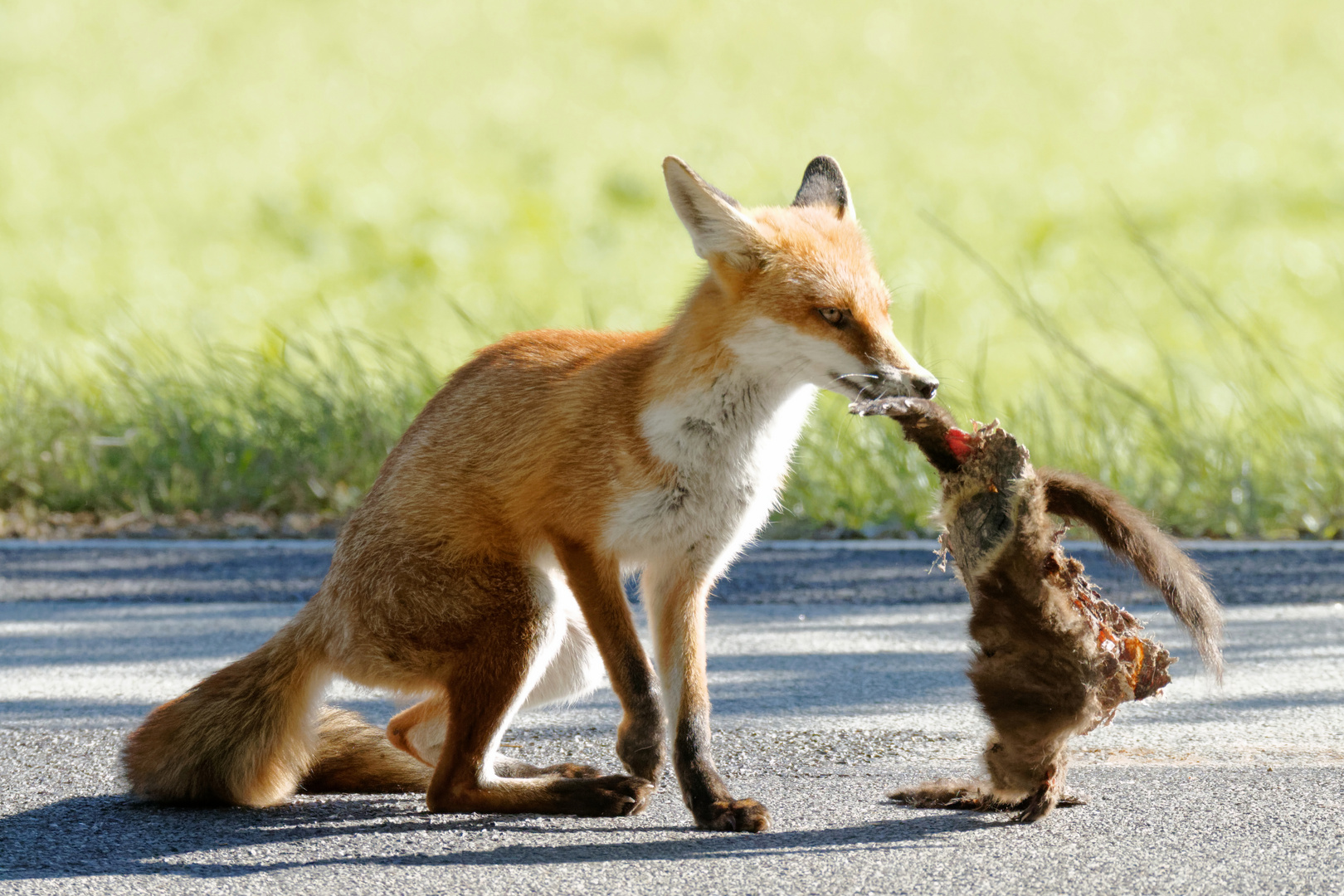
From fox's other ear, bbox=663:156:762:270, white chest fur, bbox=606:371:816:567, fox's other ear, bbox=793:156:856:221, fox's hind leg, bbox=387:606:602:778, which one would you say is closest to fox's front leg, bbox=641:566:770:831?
white chest fur, bbox=606:371:816:567

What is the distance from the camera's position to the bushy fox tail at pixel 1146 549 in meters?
3.27

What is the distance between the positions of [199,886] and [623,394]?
62.3 inches

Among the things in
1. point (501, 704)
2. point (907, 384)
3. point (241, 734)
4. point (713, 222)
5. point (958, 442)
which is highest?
point (713, 222)

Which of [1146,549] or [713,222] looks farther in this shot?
[713,222]

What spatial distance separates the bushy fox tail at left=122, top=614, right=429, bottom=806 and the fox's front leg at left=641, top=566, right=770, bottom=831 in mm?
892

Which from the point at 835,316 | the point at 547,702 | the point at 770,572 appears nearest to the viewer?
the point at 835,316

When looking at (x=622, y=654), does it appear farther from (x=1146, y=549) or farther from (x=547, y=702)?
(x=1146, y=549)

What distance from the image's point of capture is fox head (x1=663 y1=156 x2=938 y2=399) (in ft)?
11.6

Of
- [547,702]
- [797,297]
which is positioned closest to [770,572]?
[547,702]

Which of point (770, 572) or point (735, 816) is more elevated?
point (735, 816)

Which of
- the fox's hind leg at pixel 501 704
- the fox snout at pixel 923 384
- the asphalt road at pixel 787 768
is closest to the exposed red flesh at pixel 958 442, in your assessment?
the fox snout at pixel 923 384

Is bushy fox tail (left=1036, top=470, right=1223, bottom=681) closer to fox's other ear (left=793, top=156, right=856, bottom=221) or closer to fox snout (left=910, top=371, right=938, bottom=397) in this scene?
fox snout (left=910, top=371, right=938, bottom=397)

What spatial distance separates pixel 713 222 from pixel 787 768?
152 centimetres

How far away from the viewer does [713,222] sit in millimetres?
3791
